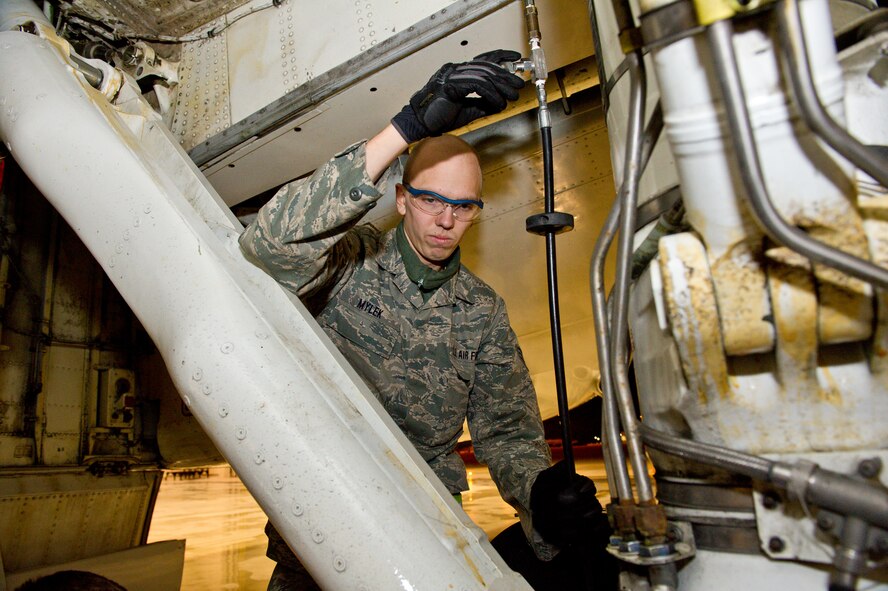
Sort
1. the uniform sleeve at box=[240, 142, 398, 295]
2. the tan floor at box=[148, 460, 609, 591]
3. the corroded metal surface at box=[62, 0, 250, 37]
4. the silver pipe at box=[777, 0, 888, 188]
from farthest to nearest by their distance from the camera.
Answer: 1. the tan floor at box=[148, 460, 609, 591]
2. the corroded metal surface at box=[62, 0, 250, 37]
3. the uniform sleeve at box=[240, 142, 398, 295]
4. the silver pipe at box=[777, 0, 888, 188]

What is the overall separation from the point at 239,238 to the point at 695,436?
3.63ft

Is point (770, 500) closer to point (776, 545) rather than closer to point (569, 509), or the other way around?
point (776, 545)

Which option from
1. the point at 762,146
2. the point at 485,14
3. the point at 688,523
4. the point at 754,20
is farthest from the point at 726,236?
the point at 485,14

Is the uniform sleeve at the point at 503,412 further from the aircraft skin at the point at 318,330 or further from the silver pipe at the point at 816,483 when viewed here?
the silver pipe at the point at 816,483

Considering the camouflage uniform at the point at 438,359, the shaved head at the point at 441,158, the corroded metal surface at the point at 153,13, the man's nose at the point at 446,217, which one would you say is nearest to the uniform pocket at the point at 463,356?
the camouflage uniform at the point at 438,359

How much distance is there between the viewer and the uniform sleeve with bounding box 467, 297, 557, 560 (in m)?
1.82

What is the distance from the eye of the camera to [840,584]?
1.99ft

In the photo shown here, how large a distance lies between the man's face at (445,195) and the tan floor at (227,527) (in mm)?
2573

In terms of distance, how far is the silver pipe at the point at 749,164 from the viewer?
547mm

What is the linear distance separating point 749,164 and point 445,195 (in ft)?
4.17

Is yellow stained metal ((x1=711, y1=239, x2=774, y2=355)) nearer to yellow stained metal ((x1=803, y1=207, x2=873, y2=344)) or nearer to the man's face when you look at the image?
yellow stained metal ((x1=803, y1=207, x2=873, y2=344))

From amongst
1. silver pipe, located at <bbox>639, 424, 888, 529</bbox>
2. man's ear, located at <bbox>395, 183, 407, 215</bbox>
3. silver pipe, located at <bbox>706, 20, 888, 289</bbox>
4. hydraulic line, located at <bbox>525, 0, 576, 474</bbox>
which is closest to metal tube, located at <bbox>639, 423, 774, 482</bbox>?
silver pipe, located at <bbox>639, 424, 888, 529</bbox>

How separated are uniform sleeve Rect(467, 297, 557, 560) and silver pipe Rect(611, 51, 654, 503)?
1071 millimetres

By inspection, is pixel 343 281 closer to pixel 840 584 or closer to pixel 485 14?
pixel 485 14
